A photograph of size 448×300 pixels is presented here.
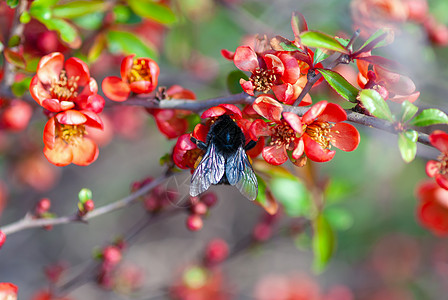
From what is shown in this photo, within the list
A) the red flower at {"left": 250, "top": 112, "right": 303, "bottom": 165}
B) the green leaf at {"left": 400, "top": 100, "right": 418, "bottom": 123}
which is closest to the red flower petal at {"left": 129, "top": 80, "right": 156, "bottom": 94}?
the red flower at {"left": 250, "top": 112, "right": 303, "bottom": 165}

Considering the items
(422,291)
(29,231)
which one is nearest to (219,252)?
(29,231)

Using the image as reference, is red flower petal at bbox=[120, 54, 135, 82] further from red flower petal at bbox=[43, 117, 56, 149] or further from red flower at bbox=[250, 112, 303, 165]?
red flower at bbox=[250, 112, 303, 165]

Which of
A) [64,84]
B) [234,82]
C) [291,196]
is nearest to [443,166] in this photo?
[234,82]

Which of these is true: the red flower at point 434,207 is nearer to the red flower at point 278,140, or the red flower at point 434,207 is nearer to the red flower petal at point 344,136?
the red flower petal at point 344,136

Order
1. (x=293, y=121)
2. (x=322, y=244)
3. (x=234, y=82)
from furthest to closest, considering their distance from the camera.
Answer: (x=322, y=244) → (x=234, y=82) → (x=293, y=121)

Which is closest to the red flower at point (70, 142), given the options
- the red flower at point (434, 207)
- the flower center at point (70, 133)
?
the flower center at point (70, 133)

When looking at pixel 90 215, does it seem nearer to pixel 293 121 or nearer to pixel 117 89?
pixel 117 89
